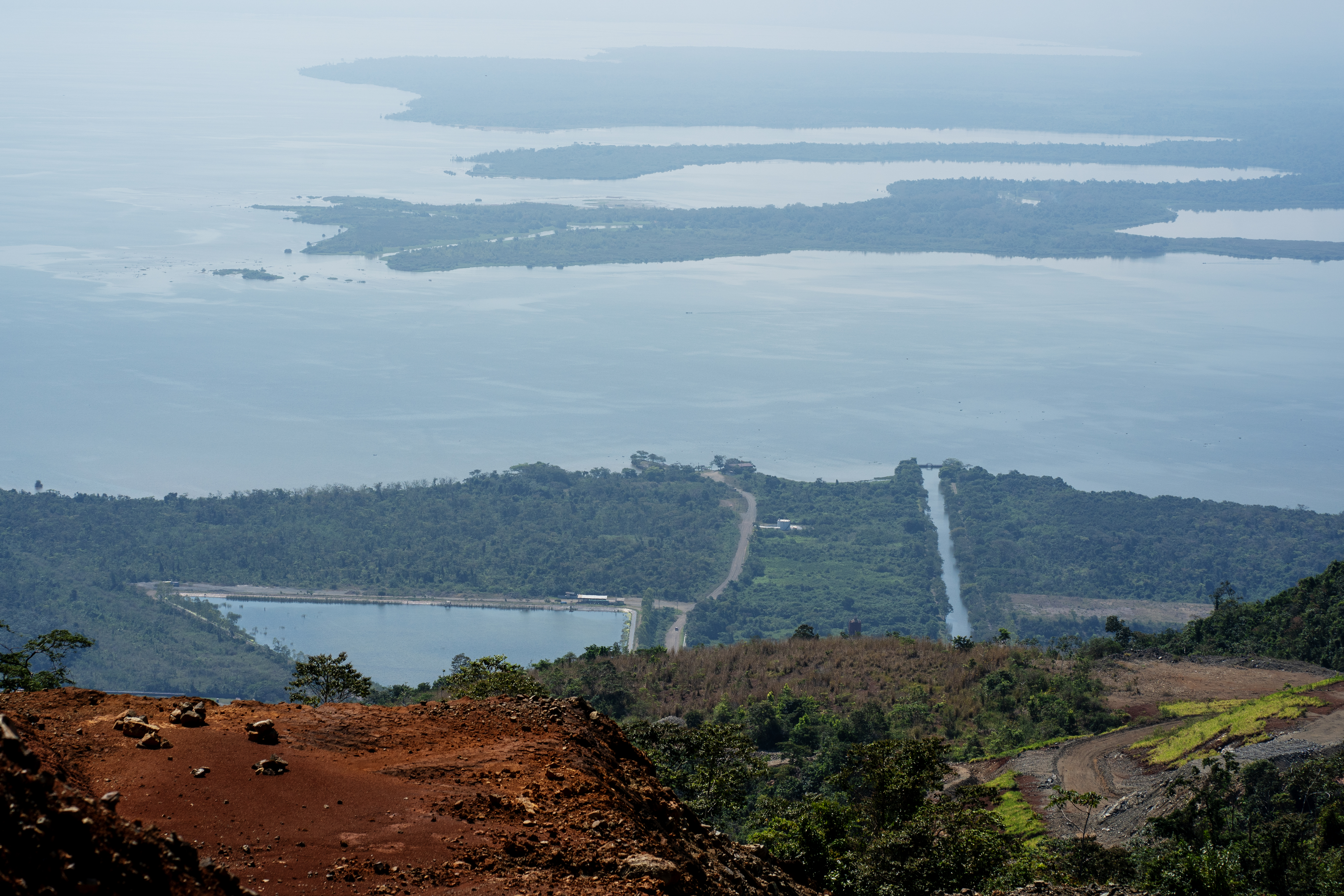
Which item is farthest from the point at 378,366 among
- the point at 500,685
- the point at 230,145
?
the point at 230,145

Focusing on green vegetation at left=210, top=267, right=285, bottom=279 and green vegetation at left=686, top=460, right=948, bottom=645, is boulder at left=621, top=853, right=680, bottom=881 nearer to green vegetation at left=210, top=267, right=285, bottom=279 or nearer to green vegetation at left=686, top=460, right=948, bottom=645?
green vegetation at left=686, top=460, right=948, bottom=645

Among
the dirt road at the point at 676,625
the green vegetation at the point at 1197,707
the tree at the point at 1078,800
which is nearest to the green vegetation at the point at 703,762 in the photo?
the tree at the point at 1078,800

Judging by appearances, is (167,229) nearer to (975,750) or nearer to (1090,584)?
(1090,584)

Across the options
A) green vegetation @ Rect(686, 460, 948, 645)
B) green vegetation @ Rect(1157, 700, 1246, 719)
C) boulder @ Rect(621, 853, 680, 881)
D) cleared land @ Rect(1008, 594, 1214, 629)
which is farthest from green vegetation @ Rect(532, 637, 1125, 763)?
cleared land @ Rect(1008, 594, 1214, 629)

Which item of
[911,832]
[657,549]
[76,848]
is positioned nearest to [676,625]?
[657,549]

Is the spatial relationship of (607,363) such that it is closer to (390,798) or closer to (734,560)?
(734,560)

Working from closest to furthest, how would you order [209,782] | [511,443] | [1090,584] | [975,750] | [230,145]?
[209,782] → [975,750] → [1090,584] → [511,443] → [230,145]
